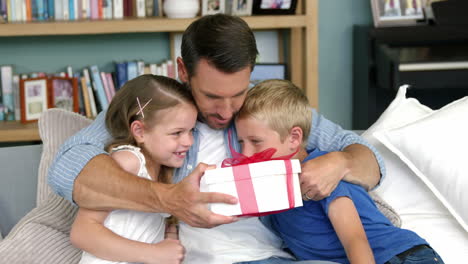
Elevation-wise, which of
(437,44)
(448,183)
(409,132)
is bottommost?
(448,183)

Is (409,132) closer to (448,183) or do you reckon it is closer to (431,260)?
(448,183)

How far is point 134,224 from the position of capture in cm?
156

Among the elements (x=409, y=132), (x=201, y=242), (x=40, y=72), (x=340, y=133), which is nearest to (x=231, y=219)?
(x=201, y=242)

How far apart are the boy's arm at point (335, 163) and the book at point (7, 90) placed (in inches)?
78.9

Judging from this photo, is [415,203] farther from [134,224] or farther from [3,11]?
[3,11]

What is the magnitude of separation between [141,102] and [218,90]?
197 mm

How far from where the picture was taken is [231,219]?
128 cm

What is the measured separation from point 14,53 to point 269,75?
1.35 m

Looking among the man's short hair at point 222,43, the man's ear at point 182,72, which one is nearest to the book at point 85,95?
the man's ear at point 182,72

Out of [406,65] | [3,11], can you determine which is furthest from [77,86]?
[406,65]

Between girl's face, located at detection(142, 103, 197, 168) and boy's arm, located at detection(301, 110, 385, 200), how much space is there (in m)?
0.31

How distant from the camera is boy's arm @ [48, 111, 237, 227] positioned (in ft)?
4.30

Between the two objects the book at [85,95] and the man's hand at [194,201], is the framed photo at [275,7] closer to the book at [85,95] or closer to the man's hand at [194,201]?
the book at [85,95]

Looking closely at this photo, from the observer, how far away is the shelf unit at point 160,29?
2.97m
